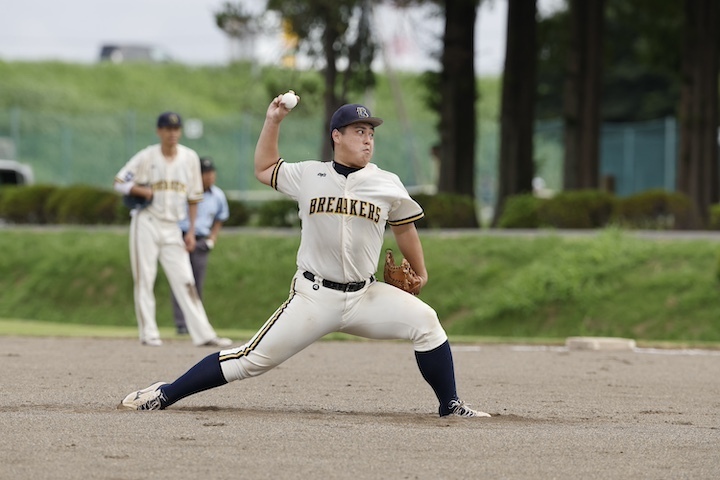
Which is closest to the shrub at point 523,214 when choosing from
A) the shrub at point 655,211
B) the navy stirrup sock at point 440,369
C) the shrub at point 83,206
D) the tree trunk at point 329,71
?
the shrub at point 655,211

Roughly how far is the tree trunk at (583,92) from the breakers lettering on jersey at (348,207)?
21.8 meters

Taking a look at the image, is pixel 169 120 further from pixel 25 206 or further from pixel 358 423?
pixel 25 206

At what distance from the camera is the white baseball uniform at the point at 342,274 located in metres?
8.80

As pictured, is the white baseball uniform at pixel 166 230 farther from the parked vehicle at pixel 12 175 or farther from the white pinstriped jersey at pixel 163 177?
the parked vehicle at pixel 12 175

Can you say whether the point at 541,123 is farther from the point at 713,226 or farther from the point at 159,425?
the point at 159,425

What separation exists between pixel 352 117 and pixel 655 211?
60.4 feet

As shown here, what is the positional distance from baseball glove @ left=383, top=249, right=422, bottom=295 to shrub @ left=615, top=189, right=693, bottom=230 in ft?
55.0

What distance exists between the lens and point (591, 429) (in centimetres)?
873

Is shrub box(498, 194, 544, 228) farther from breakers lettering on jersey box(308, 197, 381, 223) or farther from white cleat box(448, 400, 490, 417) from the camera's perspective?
breakers lettering on jersey box(308, 197, 381, 223)

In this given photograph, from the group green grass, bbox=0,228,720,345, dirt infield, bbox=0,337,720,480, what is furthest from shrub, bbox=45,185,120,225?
dirt infield, bbox=0,337,720,480

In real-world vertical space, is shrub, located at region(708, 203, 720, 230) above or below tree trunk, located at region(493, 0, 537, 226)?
below

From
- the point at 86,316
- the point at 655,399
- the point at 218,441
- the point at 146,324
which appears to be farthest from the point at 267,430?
the point at 86,316

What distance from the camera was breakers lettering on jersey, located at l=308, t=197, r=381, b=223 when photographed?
28.8 feet

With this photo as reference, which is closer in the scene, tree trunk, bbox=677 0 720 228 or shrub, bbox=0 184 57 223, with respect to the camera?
tree trunk, bbox=677 0 720 228
